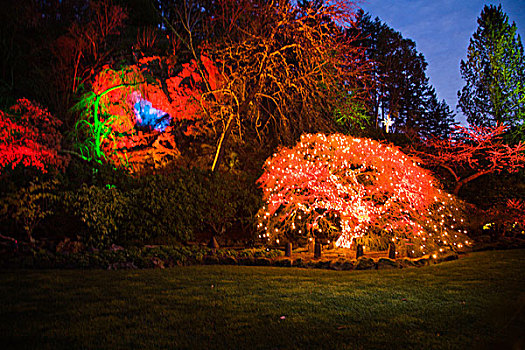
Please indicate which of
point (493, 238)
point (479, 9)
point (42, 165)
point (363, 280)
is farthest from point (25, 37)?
point (479, 9)

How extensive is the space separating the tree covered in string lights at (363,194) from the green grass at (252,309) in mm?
1718

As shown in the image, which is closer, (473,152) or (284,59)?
(284,59)

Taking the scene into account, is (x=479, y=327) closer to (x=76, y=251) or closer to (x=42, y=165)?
(x=76, y=251)

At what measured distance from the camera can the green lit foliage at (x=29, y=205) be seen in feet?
24.3

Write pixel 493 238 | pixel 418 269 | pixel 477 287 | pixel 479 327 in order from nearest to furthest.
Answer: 1. pixel 479 327
2. pixel 477 287
3. pixel 418 269
4. pixel 493 238

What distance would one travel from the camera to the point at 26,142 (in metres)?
7.60

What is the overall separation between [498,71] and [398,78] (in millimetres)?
14684

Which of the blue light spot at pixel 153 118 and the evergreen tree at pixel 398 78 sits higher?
the evergreen tree at pixel 398 78

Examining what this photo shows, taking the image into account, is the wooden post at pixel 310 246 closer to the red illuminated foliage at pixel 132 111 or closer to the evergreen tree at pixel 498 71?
the red illuminated foliage at pixel 132 111

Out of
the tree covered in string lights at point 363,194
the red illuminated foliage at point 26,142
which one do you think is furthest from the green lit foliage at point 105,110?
the tree covered in string lights at point 363,194

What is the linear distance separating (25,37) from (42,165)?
6.40 metres

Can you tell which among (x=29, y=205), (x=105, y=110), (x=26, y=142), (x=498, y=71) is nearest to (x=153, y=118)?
(x=105, y=110)

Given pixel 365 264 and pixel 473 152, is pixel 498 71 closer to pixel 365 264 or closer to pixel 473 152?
pixel 473 152

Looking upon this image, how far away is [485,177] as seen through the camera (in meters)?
11.8
